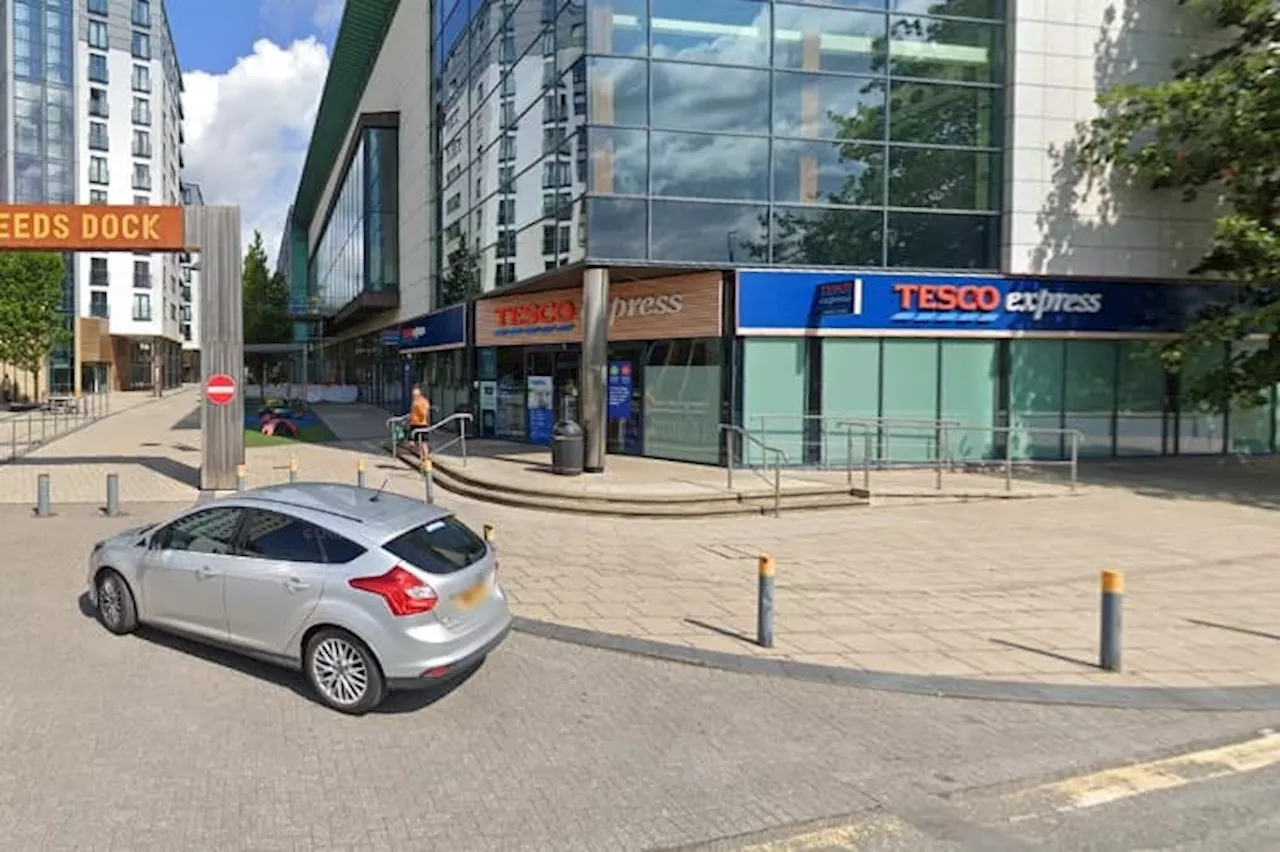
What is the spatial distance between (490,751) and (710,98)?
14.5 metres

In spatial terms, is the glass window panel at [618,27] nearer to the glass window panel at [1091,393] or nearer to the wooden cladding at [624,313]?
the wooden cladding at [624,313]

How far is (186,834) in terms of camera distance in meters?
4.02

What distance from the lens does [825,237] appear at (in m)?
17.4

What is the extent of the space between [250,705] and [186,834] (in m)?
1.71

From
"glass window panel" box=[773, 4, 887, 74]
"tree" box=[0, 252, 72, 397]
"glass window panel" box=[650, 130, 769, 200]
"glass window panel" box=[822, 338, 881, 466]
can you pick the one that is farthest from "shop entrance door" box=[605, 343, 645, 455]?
"tree" box=[0, 252, 72, 397]

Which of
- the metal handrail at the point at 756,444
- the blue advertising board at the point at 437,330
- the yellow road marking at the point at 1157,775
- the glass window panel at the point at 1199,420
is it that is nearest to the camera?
the yellow road marking at the point at 1157,775

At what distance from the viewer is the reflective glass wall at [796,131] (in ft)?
54.5

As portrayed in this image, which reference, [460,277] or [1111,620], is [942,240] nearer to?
[1111,620]

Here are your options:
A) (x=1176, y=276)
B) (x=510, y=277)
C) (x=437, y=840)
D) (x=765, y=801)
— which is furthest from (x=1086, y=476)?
(x=437, y=840)

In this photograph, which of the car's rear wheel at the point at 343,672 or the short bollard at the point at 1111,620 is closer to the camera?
the car's rear wheel at the point at 343,672

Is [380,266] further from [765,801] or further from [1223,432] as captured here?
[765,801]

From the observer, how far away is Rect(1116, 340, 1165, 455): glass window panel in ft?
62.4

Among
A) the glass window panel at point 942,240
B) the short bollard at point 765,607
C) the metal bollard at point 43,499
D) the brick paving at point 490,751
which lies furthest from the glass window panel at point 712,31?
the brick paving at point 490,751

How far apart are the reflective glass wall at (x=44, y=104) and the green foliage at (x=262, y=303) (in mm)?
11537
